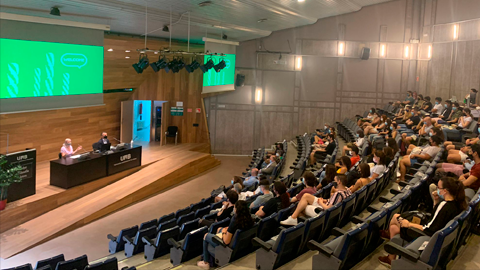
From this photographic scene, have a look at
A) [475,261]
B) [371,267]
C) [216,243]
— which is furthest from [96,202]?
[475,261]

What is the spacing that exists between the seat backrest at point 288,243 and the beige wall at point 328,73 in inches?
406

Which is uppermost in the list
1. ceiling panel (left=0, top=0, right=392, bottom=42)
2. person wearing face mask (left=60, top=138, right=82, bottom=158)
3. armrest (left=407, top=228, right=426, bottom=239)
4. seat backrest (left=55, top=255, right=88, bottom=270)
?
ceiling panel (left=0, top=0, right=392, bottom=42)

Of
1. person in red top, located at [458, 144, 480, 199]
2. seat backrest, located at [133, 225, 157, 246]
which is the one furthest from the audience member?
seat backrest, located at [133, 225, 157, 246]

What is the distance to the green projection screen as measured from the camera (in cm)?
1171

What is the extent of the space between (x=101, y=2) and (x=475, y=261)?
6.11 metres

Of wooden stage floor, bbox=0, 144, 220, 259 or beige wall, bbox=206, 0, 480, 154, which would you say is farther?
beige wall, bbox=206, 0, 480, 154

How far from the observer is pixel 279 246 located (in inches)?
143

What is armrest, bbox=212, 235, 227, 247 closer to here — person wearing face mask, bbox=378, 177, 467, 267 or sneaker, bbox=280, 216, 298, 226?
sneaker, bbox=280, 216, 298, 226

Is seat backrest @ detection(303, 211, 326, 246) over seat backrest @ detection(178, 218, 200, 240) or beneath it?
over

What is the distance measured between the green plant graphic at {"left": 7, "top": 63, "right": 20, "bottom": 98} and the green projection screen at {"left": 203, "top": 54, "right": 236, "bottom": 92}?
5.21 metres

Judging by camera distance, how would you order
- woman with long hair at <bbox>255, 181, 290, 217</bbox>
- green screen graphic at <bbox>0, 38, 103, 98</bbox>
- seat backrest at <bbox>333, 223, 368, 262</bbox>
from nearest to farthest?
seat backrest at <bbox>333, 223, 368, 262</bbox> → woman with long hair at <bbox>255, 181, 290, 217</bbox> → green screen graphic at <bbox>0, 38, 103, 98</bbox>

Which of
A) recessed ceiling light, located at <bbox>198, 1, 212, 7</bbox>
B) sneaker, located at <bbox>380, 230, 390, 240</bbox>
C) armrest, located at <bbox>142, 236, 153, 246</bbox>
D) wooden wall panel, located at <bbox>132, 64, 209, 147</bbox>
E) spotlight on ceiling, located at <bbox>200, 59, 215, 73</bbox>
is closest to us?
sneaker, located at <bbox>380, 230, 390, 240</bbox>

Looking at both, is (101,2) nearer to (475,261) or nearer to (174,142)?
(475,261)

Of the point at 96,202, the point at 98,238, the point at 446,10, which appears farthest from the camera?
the point at 446,10
